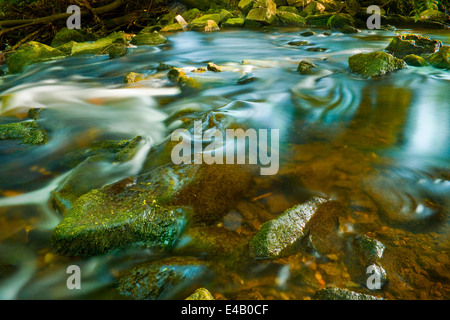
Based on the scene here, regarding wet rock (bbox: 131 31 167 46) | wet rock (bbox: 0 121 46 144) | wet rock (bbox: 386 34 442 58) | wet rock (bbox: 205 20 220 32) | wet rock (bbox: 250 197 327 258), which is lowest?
wet rock (bbox: 250 197 327 258)

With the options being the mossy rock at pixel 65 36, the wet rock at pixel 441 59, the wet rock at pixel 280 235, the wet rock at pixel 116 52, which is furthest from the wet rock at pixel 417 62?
the mossy rock at pixel 65 36

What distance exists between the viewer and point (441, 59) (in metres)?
6.44

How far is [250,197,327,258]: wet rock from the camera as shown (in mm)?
2123

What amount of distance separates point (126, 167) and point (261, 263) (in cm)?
186

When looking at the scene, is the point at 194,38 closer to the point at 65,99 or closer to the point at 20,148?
the point at 65,99

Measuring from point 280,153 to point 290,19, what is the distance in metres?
11.1

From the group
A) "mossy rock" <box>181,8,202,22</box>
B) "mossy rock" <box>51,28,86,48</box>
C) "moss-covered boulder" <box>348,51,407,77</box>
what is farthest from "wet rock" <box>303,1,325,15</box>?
"mossy rock" <box>51,28,86,48</box>

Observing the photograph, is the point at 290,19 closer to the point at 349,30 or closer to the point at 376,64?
the point at 349,30

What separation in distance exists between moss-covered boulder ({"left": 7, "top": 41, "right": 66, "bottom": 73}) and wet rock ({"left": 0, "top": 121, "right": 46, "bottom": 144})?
4.54 metres

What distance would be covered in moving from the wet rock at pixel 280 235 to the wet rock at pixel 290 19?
1219cm

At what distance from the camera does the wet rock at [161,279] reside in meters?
1.88

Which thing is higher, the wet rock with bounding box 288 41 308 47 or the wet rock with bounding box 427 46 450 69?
the wet rock with bounding box 288 41 308 47

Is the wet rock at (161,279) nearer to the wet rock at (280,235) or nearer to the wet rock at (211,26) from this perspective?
the wet rock at (280,235)

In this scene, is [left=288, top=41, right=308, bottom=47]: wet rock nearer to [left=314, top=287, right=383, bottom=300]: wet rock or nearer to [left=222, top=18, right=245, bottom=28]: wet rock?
[left=222, top=18, right=245, bottom=28]: wet rock
